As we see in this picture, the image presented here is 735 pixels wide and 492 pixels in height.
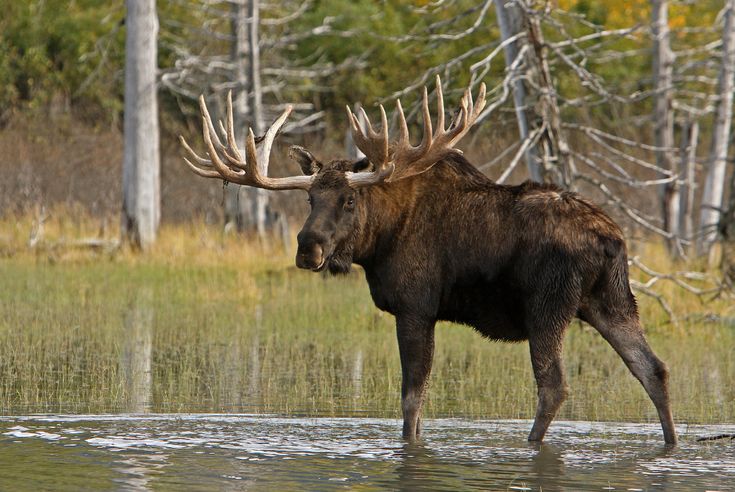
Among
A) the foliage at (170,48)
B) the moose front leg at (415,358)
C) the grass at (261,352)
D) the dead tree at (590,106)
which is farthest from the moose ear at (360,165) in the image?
the foliage at (170,48)

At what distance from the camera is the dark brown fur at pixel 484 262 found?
9266 millimetres

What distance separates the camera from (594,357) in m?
14.4

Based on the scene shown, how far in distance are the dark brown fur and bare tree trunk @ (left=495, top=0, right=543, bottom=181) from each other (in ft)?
18.5

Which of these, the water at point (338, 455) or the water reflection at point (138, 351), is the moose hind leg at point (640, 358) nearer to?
the water at point (338, 455)

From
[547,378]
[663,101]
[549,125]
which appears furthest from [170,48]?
[547,378]

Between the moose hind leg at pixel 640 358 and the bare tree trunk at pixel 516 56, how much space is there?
5.82 meters

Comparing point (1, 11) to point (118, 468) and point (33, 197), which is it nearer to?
point (33, 197)

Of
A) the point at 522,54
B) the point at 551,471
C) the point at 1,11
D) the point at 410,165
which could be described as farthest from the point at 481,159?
the point at 1,11

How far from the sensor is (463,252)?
31.4ft

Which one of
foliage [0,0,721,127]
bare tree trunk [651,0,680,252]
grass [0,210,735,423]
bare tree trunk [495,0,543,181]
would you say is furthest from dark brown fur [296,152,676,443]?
foliage [0,0,721,127]

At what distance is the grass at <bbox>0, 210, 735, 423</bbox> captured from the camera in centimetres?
1120

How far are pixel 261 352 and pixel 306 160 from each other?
465cm

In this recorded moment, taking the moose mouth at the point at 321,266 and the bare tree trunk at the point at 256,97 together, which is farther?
the bare tree trunk at the point at 256,97

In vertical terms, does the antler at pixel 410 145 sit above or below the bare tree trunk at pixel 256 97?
below
